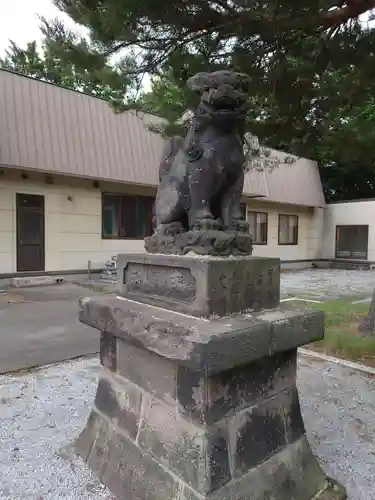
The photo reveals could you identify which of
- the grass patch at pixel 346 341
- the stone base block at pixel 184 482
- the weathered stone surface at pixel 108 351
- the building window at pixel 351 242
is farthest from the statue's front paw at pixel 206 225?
the building window at pixel 351 242

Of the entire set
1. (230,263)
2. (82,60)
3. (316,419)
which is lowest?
(316,419)

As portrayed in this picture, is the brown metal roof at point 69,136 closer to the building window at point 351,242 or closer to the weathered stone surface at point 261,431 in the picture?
the weathered stone surface at point 261,431

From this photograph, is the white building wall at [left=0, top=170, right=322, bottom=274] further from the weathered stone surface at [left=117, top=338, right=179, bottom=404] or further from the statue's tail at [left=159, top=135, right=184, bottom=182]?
the weathered stone surface at [left=117, top=338, right=179, bottom=404]

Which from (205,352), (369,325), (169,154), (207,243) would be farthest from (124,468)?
(369,325)

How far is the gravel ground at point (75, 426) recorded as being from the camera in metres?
1.92

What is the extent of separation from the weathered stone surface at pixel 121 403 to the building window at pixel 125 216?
7535 mm

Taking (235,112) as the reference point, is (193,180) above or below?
below

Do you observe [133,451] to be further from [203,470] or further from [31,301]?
[31,301]

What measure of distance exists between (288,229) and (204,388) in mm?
13139

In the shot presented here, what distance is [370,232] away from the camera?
13703 millimetres

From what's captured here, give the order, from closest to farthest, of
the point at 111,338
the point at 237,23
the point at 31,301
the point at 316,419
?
1. the point at 111,338
2. the point at 316,419
3. the point at 237,23
4. the point at 31,301

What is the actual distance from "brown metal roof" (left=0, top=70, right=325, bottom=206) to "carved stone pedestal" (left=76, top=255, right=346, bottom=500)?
520 centimetres

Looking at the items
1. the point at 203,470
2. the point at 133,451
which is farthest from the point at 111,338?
the point at 203,470

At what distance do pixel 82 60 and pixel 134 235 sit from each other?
6.49 meters
